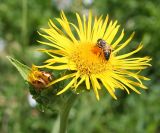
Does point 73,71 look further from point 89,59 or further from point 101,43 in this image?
point 101,43

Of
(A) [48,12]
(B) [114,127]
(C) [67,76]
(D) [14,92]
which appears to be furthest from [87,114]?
(C) [67,76]

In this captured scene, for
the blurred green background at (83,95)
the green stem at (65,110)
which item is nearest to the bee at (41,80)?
the green stem at (65,110)

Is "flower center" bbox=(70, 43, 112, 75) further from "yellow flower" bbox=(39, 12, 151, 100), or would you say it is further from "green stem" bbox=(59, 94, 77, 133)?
"green stem" bbox=(59, 94, 77, 133)

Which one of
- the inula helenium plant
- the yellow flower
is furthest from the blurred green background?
the yellow flower

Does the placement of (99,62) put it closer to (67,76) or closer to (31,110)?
(67,76)

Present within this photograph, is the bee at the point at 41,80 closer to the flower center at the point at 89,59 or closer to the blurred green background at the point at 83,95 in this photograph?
the flower center at the point at 89,59

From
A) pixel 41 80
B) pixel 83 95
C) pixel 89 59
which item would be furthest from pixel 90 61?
pixel 83 95
